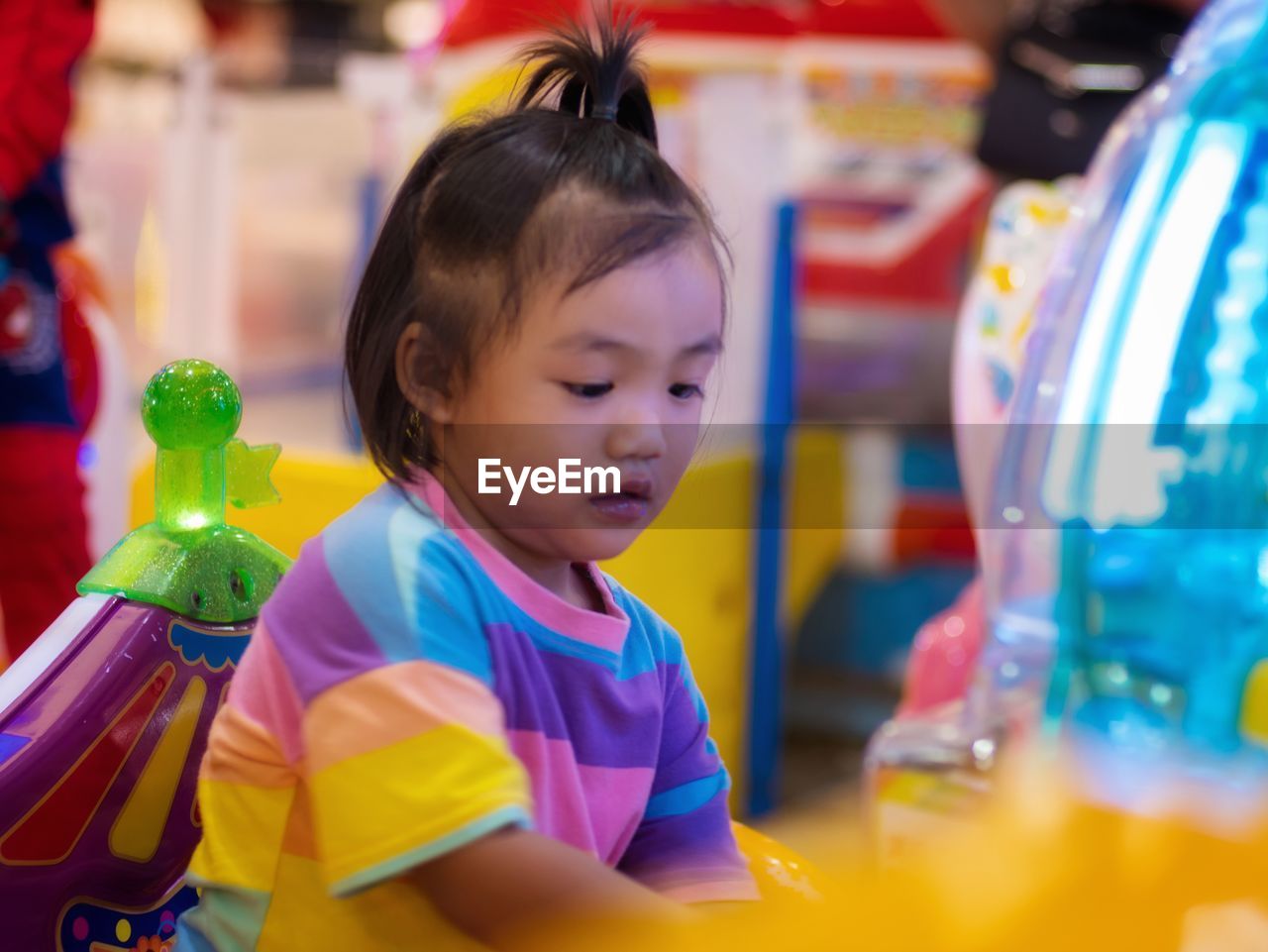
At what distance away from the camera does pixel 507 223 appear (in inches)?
19.2

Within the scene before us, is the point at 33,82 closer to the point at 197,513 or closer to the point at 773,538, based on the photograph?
the point at 197,513

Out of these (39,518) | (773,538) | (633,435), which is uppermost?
(633,435)

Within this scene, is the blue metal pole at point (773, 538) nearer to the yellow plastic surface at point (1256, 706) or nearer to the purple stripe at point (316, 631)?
the yellow plastic surface at point (1256, 706)

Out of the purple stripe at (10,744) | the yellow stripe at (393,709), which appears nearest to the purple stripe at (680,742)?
the yellow stripe at (393,709)

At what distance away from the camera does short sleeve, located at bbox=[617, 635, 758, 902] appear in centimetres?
56

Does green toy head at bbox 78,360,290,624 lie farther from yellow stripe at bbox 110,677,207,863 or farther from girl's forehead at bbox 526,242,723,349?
girl's forehead at bbox 526,242,723,349

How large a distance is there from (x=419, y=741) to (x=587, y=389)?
0.11 metres

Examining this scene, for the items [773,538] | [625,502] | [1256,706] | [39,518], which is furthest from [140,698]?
[773,538]

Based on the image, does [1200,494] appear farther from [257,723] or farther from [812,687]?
[812,687]

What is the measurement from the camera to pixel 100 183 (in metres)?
2.49

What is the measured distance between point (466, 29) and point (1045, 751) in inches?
66.2

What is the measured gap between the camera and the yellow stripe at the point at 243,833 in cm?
53

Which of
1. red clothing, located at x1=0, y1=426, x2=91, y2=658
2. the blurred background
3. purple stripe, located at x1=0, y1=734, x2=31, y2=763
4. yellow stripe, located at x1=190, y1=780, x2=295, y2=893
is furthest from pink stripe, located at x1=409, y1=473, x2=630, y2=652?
the blurred background

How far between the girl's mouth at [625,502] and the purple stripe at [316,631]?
80 mm
